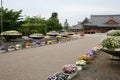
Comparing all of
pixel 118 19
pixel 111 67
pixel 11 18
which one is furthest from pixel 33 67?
pixel 118 19

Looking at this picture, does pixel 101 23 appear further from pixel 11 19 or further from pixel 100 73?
pixel 100 73

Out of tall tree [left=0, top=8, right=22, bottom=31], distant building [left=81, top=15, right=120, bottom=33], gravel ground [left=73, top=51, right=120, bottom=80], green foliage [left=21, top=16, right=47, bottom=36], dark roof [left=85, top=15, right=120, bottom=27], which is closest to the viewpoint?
gravel ground [left=73, top=51, right=120, bottom=80]

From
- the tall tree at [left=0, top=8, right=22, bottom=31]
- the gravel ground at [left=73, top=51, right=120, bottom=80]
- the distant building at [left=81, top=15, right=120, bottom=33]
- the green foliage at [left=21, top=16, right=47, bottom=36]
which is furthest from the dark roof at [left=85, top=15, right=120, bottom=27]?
the gravel ground at [left=73, top=51, right=120, bottom=80]

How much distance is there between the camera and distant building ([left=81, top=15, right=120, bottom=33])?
6731 centimetres

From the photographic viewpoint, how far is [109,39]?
12359 mm

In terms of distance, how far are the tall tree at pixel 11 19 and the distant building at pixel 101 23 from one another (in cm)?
3899

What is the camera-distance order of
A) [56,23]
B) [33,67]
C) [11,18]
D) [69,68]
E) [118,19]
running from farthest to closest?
[118,19] < [56,23] < [11,18] < [33,67] < [69,68]

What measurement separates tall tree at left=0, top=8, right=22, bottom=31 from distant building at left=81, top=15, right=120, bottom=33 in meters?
39.0

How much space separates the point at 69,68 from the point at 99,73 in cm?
165

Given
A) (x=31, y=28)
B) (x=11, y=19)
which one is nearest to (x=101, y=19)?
(x=31, y=28)

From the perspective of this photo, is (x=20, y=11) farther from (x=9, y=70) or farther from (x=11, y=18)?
(x=9, y=70)

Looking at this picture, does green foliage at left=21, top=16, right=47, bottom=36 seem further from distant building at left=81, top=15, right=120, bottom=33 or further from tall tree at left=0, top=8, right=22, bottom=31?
distant building at left=81, top=15, right=120, bottom=33

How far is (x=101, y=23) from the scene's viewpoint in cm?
7019

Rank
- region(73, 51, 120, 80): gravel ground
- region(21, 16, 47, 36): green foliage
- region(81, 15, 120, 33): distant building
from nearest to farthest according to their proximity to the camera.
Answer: region(73, 51, 120, 80): gravel ground, region(21, 16, 47, 36): green foliage, region(81, 15, 120, 33): distant building
